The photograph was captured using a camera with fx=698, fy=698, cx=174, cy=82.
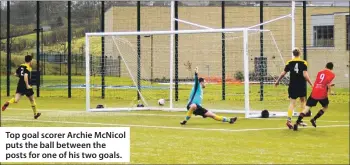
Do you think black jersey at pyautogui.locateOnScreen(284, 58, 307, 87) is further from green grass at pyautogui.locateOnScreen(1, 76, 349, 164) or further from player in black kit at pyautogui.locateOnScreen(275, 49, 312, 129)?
green grass at pyautogui.locateOnScreen(1, 76, 349, 164)

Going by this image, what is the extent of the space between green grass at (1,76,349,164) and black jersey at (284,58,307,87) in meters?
1.13

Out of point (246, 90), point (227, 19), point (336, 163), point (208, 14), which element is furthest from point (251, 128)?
point (208, 14)

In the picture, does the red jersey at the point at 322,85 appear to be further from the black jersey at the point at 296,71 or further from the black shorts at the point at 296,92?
the black jersey at the point at 296,71

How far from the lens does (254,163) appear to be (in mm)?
11289

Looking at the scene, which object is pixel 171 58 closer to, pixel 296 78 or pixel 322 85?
pixel 296 78

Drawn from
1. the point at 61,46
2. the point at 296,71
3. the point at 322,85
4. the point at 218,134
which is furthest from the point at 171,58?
the point at 61,46

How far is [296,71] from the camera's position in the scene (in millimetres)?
17328

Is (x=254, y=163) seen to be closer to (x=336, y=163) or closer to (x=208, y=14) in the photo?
(x=336, y=163)

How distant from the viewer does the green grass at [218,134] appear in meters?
12.0

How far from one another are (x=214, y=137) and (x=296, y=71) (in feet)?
11.2

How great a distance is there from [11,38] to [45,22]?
2.01 metres

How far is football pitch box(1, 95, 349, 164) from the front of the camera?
11.9 metres

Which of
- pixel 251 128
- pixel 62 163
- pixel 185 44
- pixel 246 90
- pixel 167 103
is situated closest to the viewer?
pixel 62 163

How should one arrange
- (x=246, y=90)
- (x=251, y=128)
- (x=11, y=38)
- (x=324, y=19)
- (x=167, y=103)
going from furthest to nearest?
(x=324, y=19) < (x=11, y=38) < (x=167, y=103) < (x=246, y=90) < (x=251, y=128)
